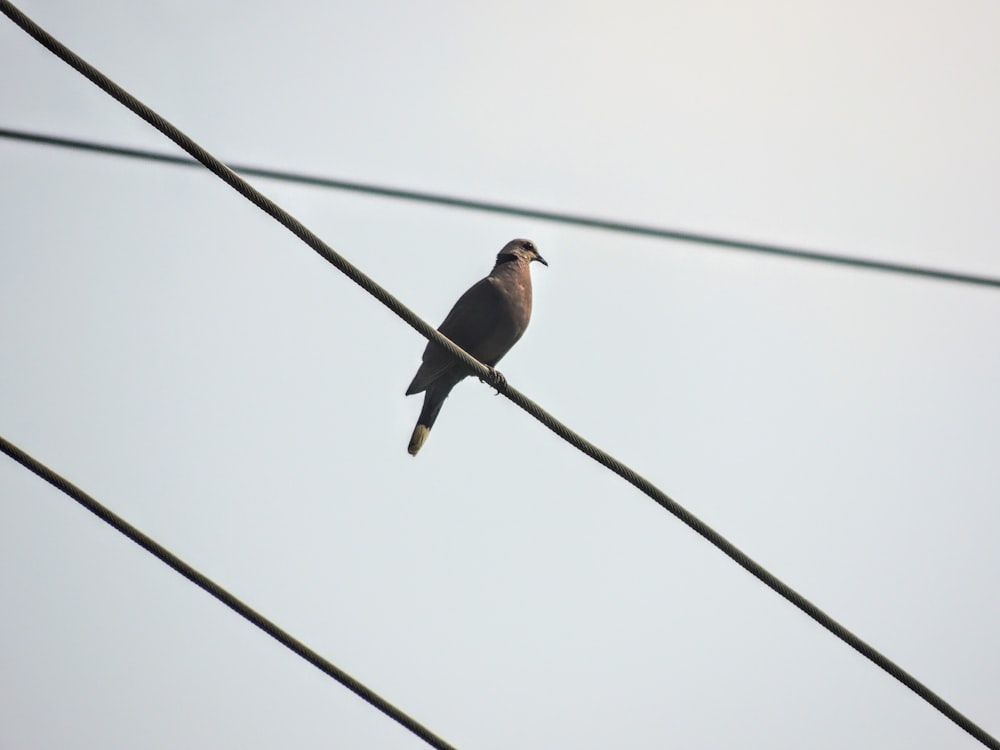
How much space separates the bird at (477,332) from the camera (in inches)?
225

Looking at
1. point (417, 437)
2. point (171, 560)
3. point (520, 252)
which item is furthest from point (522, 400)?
point (520, 252)

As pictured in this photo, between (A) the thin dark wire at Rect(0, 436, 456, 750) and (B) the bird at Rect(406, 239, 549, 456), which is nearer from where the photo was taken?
(A) the thin dark wire at Rect(0, 436, 456, 750)

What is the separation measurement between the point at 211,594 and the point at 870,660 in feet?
5.87

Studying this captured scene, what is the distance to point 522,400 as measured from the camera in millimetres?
3107

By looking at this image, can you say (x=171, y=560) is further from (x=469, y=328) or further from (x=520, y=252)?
(x=520, y=252)

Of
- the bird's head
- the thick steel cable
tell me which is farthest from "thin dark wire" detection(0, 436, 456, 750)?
the bird's head

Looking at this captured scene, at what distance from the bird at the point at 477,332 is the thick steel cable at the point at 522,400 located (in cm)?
264

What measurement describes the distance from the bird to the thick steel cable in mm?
2636

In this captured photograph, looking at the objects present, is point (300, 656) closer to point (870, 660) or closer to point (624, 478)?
point (624, 478)

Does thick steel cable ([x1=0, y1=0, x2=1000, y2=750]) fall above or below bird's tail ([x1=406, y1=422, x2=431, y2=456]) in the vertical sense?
below

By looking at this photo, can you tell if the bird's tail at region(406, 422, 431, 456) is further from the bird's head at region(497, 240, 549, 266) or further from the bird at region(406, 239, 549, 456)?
the bird's head at region(497, 240, 549, 266)

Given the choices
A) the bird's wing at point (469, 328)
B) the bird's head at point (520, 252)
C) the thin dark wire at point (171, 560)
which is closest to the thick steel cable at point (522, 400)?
the thin dark wire at point (171, 560)

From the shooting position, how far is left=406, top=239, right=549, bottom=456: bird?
18.7 ft

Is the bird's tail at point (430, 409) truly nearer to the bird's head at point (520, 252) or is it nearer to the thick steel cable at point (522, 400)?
the bird's head at point (520, 252)
